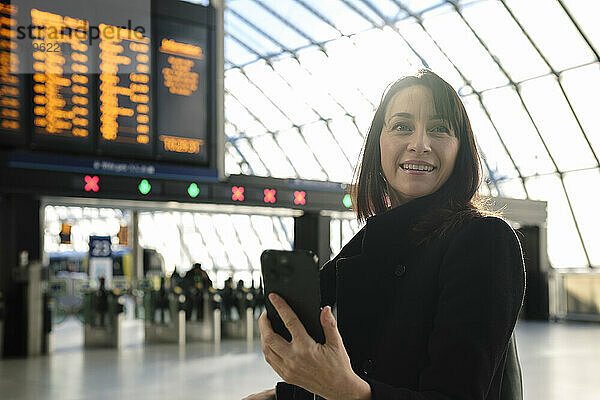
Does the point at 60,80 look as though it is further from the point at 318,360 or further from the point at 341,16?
the point at 341,16

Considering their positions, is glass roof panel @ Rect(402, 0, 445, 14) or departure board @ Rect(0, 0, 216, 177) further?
glass roof panel @ Rect(402, 0, 445, 14)

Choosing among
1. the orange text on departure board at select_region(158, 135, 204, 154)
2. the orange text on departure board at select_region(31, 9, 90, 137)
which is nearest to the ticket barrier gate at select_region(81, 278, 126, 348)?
the orange text on departure board at select_region(158, 135, 204, 154)

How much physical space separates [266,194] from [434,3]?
354 inches

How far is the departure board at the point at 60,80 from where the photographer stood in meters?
8.36

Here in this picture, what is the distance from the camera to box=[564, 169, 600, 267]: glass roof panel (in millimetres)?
19359

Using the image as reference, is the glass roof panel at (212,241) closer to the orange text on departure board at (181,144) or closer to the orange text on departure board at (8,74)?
the orange text on departure board at (181,144)

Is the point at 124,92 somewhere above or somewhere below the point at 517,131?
below

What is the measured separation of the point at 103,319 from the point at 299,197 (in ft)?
13.1

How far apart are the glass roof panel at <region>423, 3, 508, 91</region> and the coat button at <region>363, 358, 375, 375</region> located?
703 inches

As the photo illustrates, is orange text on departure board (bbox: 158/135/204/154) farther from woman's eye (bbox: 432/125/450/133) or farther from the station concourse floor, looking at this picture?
woman's eye (bbox: 432/125/450/133)

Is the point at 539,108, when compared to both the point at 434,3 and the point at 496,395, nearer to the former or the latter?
the point at 434,3

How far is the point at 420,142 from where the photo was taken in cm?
157

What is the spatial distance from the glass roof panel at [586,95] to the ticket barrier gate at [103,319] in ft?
40.1

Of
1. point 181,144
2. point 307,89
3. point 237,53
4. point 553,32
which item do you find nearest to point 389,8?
point 553,32
